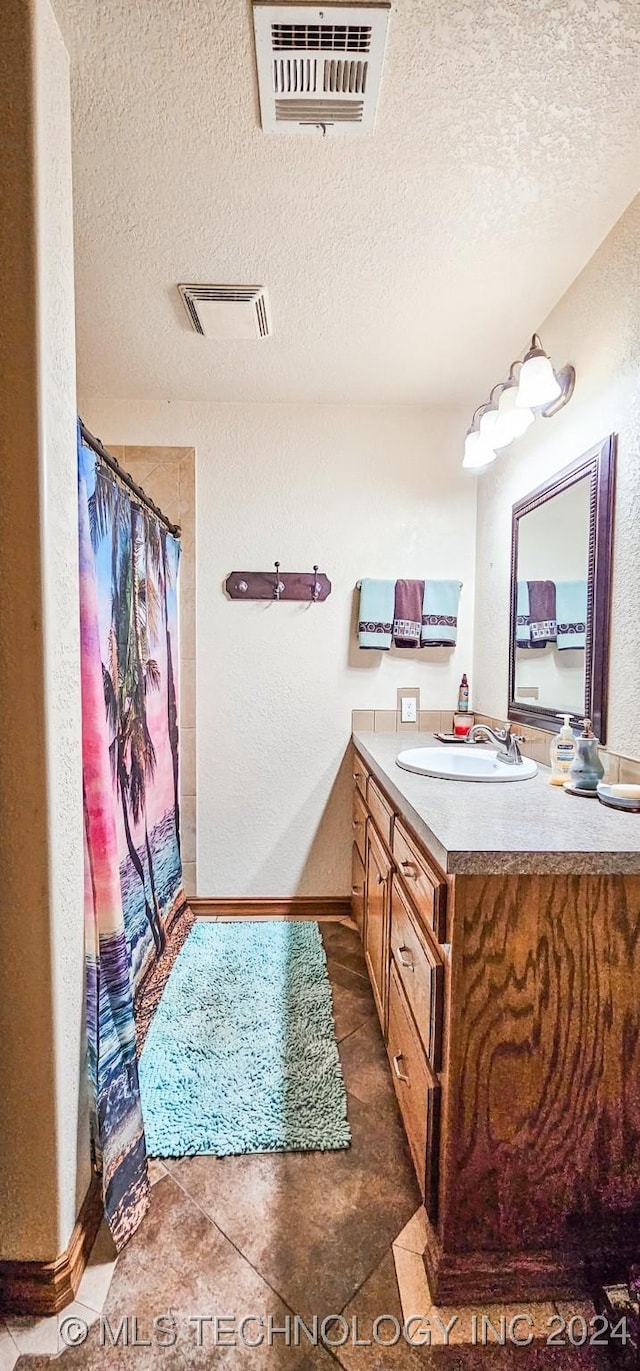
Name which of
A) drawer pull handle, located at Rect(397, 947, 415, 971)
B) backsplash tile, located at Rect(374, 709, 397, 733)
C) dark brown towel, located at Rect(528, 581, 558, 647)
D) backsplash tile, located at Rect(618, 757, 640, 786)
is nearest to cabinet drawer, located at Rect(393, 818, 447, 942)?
drawer pull handle, located at Rect(397, 947, 415, 971)

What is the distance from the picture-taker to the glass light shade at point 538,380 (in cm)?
146

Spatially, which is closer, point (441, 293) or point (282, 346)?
point (441, 293)

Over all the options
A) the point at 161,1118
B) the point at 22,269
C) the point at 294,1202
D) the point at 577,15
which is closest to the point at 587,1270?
the point at 294,1202

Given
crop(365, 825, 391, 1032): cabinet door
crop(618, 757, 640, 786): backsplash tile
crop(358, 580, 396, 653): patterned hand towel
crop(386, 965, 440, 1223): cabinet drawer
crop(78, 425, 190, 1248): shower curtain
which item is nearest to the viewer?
crop(386, 965, 440, 1223): cabinet drawer

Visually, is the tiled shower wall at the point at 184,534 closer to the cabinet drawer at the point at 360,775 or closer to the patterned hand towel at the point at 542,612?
the cabinet drawer at the point at 360,775

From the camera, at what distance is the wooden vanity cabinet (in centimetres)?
94

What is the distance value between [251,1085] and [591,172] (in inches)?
96.0

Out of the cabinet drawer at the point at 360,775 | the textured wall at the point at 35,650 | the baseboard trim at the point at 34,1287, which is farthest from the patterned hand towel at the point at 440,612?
the baseboard trim at the point at 34,1287

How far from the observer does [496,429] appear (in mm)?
1816

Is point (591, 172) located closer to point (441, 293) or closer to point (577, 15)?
point (577, 15)

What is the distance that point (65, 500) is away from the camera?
1023 millimetres

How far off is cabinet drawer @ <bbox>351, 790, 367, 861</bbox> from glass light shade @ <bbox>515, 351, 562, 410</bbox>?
1.44 metres

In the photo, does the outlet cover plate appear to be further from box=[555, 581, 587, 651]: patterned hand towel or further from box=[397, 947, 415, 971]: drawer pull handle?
box=[397, 947, 415, 971]: drawer pull handle

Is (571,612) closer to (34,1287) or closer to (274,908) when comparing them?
(274,908)
